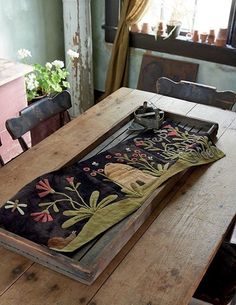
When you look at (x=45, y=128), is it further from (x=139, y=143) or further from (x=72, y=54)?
(x=72, y=54)

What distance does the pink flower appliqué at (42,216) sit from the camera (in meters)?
1.31

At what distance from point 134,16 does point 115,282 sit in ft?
8.54

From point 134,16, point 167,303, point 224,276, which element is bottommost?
point 224,276

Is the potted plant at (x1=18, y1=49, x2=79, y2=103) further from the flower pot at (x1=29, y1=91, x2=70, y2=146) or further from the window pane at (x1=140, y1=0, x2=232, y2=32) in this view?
the window pane at (x1=140, y1=0, x2=232, y2=32)

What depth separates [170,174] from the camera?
1.56 meters

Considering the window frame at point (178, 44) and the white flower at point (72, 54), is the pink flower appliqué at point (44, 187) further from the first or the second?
the window frame at point (178, 44)

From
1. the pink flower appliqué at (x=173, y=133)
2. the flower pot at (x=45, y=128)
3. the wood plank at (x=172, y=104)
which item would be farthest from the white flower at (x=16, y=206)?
the wood plank at (x=172, y=104)

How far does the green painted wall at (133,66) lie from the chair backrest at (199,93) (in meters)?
0.90

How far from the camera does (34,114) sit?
6.51 feet

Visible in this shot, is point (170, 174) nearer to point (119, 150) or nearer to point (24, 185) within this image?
point (119, 150)

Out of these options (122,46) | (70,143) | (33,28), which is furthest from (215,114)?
(33,28)

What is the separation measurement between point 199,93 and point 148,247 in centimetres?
134

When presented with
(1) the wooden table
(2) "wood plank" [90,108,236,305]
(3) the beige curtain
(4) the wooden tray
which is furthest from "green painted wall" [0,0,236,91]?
(4) the wooden tray

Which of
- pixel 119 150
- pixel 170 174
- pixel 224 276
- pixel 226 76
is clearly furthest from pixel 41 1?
pixel 224 276
